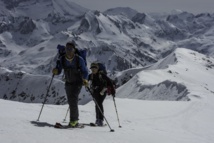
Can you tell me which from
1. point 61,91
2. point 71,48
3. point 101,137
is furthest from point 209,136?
point 61,91

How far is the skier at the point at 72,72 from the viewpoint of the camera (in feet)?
40.0

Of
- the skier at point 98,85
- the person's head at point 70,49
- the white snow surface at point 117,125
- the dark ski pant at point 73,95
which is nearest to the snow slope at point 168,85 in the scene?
the white snow surface at point 117,125

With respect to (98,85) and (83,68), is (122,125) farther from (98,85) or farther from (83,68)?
(83,68)

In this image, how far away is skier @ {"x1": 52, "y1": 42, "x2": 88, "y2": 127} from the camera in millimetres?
12195

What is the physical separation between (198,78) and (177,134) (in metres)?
58.7

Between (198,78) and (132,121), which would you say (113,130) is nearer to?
(132,121)

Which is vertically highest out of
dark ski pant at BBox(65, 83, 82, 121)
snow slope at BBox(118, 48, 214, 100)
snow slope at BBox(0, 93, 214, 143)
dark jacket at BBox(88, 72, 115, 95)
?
snow slope at BBox(118, 48, 214, 100)

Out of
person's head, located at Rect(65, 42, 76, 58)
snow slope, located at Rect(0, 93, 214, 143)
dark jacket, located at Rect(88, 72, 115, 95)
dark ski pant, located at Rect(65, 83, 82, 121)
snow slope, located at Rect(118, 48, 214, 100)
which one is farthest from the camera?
snow slope, located at Rect(118, 48, 214, 100)

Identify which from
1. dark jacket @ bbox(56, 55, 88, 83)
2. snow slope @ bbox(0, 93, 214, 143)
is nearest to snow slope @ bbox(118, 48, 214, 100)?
snow slope @ bbox(0, 93, 214, 143)

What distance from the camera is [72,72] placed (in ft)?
40.5

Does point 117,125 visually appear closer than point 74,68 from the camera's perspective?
A: No

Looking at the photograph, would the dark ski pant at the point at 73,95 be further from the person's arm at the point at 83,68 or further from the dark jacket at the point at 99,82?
the dark jacket at the point at 99,82

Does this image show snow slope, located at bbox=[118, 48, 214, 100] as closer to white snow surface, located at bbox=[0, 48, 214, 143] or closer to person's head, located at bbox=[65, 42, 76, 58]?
white snow surface, located at bbox=[0, 48, 214, 143]

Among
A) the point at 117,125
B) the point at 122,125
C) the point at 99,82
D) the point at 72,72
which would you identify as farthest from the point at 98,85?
the point at 72,72
